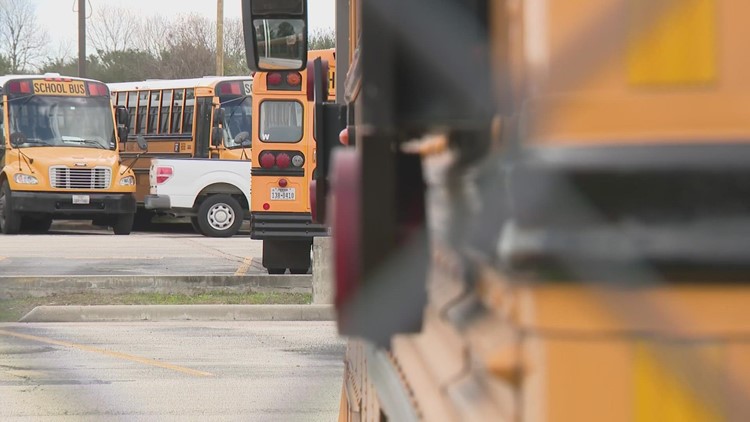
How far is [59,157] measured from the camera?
19.1 meters

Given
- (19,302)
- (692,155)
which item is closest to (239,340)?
(19,302)

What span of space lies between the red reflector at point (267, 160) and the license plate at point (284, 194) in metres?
0.28

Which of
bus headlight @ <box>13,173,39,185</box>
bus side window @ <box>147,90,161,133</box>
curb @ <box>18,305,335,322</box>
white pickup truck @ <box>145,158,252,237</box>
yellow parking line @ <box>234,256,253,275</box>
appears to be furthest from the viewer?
bus side window @ <box>147,90,161,133</box>

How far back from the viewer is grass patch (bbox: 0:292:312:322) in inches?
382

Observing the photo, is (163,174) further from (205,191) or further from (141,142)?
(141,142)

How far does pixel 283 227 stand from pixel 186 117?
9.67m

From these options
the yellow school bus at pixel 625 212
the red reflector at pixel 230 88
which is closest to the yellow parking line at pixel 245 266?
the red reflector at pixel 230 88

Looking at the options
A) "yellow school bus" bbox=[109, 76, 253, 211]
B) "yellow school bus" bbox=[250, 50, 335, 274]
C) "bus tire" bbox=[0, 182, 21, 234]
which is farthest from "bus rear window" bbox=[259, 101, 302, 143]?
"bus tire" bbox=[0, 182, 21, 234]

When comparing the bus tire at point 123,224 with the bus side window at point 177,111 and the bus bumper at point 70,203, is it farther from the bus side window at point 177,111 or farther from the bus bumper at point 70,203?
the bus side window at point 177,111

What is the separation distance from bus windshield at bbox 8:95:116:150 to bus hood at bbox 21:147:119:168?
149 millimetres

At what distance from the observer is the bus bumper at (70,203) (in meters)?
18.6

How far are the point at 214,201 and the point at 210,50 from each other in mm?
23605

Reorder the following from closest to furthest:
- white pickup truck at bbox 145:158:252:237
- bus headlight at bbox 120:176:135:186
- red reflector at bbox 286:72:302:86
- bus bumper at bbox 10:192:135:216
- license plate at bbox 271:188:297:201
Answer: red reflector at bbox 286:72:302:86 → license plate at bbox 271:188:297:201 → white pickup truck at bbox 145:158:252:237 → bus bumper at bbox 10:192:135:216 → bus headlight at bbox 120:176:135:186

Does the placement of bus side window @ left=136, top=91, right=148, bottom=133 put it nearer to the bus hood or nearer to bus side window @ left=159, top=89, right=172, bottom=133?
bus side window @ left=159, top=89, right=172, bottom=133
